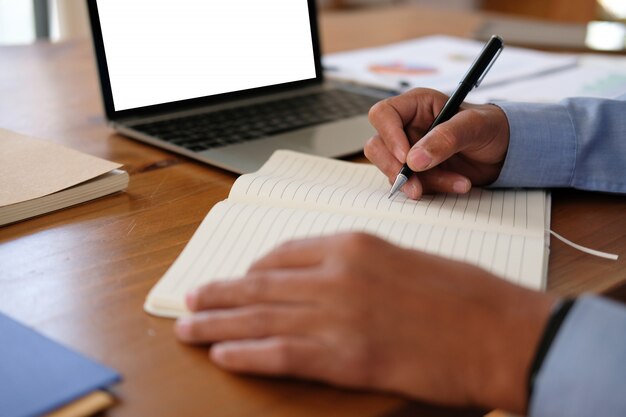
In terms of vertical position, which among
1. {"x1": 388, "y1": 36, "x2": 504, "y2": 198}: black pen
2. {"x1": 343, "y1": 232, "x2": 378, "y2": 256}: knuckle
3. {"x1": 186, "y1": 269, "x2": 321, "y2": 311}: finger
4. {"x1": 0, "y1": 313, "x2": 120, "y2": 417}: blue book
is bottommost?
{"x1": 0, "y1": 313, "x2": 120, "y2": 417}: blue book

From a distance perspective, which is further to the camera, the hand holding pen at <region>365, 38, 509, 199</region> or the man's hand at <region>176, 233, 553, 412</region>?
the hand holding pen at <region>365, 38, 509, 199</region>

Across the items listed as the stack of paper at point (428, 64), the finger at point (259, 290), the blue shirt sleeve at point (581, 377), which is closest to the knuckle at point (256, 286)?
the finger at point (259, 290)

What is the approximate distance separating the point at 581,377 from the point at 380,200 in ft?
0.97

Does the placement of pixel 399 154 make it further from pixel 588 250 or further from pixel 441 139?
pixel 588 250

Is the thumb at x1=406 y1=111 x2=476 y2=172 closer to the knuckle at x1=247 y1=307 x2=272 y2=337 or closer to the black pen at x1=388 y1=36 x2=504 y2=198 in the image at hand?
the black pen at x1=388 y1=36 x2=504 y2=198

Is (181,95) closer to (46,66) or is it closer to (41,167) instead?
(41,167)

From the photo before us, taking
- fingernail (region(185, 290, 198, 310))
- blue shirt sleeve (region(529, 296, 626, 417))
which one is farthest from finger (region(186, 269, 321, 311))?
blue shirt sleeve (region(529, 296, 626, 417))

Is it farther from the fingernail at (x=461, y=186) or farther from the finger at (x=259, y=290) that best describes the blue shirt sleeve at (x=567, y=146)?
the finger at (x=259, y=290)

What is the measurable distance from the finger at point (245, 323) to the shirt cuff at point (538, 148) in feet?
1.29


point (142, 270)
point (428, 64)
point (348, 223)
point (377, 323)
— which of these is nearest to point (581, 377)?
point (377, 323)

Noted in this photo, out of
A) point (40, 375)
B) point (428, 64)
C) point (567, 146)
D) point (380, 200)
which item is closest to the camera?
point (40, 375)

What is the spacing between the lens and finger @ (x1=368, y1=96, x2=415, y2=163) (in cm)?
76

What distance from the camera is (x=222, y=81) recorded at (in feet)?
3.32

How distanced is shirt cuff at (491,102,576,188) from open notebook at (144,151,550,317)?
20 mm
